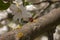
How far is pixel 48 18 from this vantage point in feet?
2.06

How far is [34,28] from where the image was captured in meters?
0.58

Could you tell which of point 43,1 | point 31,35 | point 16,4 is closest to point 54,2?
point 43,1

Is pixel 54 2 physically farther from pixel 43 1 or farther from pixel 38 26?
pixel 38 26

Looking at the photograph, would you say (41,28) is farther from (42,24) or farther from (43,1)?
(43,1)

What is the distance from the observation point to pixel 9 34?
1.75ft

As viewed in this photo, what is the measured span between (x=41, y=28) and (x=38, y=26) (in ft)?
0.04

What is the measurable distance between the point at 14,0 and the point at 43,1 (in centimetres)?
12

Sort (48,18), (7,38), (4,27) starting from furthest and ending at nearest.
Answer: (4,27)
(48,18)
(7,38)

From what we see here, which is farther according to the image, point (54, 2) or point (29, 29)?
point (54, 2)

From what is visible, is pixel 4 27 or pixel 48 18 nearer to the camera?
pixel 48 18

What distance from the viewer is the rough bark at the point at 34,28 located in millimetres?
536

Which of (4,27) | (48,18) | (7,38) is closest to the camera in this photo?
(7,38)

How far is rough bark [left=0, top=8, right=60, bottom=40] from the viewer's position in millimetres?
536

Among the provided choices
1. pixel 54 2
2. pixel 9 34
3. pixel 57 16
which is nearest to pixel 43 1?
pixel 54 2
